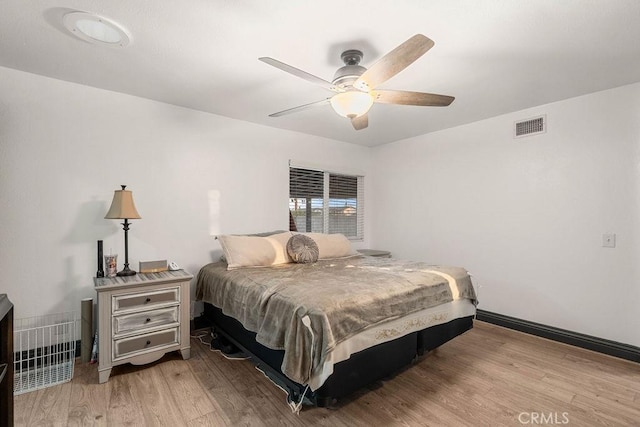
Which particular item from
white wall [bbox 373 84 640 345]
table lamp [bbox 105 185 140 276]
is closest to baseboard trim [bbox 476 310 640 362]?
white wall [bbox 373 84 640 345]

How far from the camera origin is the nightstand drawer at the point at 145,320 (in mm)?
2227

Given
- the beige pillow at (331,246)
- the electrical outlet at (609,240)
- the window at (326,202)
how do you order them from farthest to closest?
the window at (326,202) < the beige pillow at (331,246) < the electrical outlet at (609,240)

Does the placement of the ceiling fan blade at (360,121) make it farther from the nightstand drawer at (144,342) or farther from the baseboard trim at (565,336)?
the baseboard trim at (565,336)

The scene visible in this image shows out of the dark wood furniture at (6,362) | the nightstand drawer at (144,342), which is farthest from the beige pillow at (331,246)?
the dark wood furniture at (6,362)

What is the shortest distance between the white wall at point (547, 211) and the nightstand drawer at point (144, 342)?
3.20m

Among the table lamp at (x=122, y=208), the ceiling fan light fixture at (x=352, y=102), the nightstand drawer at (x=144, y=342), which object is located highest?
the ceiling fan light fixture at (x=352, y=102)

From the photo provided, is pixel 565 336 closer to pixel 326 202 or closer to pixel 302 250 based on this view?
pixel 302 250

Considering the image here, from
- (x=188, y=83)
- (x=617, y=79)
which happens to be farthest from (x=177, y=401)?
(x=617, y=79)

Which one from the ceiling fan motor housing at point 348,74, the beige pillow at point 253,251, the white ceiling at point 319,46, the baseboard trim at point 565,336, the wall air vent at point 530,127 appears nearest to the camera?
the white ceiling at point 319,46

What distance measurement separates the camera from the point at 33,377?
7.27 feet

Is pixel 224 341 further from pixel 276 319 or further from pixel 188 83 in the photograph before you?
pixel 188 83

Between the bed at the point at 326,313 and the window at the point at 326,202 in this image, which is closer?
the bed at the point at 326,313

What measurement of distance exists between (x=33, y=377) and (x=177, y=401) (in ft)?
4.03

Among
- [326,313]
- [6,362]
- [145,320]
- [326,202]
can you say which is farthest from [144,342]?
[326,202]
